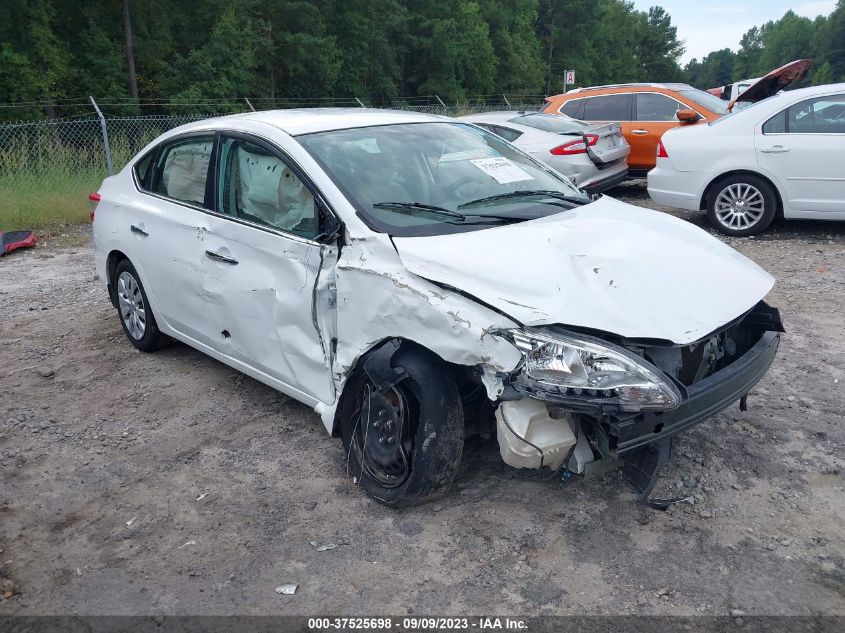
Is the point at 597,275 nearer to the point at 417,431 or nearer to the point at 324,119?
the point at 417,431

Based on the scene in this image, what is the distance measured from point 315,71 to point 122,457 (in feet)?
126

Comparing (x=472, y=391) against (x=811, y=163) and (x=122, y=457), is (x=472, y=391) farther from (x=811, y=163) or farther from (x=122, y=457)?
(x=811, y=163)

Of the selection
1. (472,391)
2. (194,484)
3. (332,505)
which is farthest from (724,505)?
(194,484)

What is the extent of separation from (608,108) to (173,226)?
880 cm

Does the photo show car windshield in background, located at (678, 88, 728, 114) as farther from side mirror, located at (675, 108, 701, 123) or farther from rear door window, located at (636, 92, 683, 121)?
side mirror, located at (675, 108, 701, 123)

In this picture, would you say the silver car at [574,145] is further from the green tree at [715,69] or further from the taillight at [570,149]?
the green tree at [715,69]

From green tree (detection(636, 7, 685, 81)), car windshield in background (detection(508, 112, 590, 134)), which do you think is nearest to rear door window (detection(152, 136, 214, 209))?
car windshield in background (detection(508, 112, 590, 134))

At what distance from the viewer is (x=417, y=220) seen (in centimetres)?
351

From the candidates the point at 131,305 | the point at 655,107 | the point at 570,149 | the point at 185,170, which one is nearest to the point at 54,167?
the point at 570,149

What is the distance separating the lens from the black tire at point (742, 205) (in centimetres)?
813

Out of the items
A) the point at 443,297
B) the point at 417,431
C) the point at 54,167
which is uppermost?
the point at 54,167

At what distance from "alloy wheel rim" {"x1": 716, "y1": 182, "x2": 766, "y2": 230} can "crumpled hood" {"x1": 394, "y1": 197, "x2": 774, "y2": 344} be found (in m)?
5.05

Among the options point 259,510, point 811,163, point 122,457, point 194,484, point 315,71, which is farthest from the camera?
point 315,71

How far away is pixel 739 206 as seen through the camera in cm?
833
